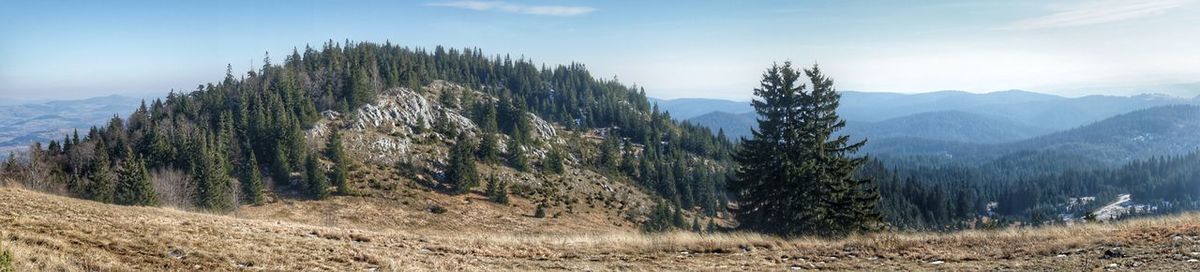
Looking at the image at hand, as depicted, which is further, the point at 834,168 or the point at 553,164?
the point at 553,164

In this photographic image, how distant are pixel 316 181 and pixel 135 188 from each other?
14285 mm

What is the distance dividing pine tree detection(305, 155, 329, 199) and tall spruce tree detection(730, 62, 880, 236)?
4680 centimetres

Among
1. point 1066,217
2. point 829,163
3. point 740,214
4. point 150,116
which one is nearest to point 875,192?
point 829,163

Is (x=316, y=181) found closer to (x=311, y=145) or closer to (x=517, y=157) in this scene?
(x=311, y=145)

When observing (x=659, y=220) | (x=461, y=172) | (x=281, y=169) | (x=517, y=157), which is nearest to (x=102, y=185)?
(x=281, y=169)

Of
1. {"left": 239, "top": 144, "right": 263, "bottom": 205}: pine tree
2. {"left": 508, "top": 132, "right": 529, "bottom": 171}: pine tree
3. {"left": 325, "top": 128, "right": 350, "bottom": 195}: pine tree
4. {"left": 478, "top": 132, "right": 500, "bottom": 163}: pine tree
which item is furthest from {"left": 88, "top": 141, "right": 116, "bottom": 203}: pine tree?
{"left": 508, "top": 132, "right": 529, "bottom": 171}: pine tree

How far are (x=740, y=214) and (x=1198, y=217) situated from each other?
59.3 feet

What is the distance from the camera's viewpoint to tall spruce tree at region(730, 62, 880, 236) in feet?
92.9

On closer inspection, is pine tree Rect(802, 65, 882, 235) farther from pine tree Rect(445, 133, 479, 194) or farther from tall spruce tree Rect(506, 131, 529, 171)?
tall spruce tree Rect(506, 131, 529, 171)

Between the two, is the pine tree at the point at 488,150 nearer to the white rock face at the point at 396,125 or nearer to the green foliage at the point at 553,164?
the green foliage at the point at 553,164

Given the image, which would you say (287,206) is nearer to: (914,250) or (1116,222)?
(914,250)

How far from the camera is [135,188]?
5222cm

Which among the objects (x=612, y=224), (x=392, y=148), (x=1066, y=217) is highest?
(x=392, y=148)

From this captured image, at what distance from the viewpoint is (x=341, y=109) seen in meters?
91.6
